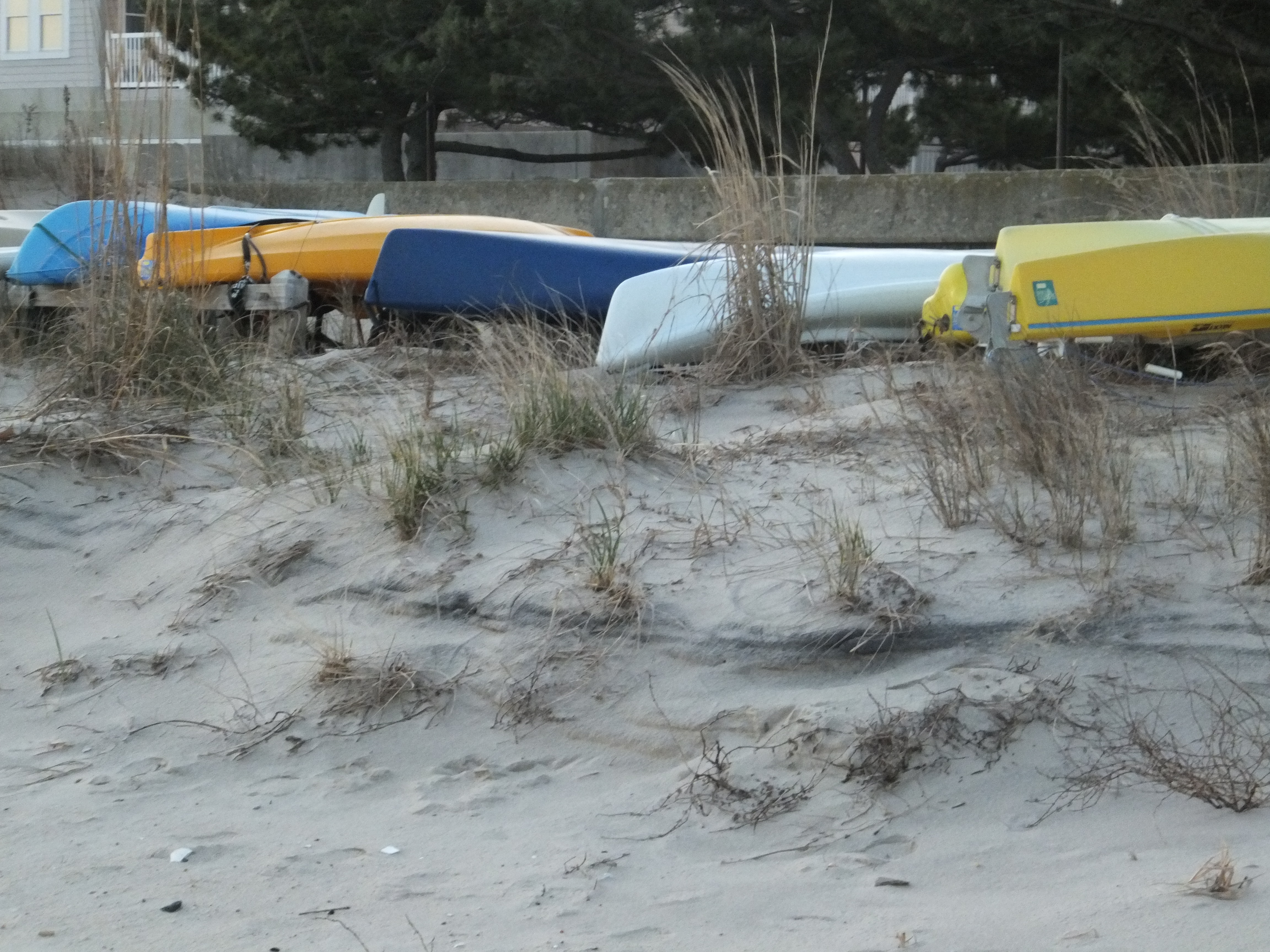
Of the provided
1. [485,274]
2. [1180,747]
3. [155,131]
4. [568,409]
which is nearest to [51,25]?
[155,131]

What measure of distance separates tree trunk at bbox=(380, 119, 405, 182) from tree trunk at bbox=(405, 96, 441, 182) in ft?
0.41

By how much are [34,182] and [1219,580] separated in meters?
13.6

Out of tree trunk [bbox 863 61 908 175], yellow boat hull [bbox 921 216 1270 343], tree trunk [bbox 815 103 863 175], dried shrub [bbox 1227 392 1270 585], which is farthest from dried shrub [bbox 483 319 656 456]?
tree trunk [bbox 863 61 908 175]

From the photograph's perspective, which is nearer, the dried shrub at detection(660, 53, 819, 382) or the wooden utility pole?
the dried shrub at detection(660, 53, 819, 382)

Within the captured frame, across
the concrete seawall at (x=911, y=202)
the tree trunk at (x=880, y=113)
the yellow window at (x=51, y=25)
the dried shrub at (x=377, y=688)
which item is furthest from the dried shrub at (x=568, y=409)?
the yellow window at (x=51, y=25)

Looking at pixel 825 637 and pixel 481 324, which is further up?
pixel 481 324

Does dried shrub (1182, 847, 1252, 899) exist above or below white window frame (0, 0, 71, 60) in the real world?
below

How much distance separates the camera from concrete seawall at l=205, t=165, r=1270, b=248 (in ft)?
23.5

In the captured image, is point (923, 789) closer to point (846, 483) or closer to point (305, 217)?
point (846, 483)

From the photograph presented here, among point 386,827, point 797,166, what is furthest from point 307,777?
point 797,166

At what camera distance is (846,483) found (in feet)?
12.6

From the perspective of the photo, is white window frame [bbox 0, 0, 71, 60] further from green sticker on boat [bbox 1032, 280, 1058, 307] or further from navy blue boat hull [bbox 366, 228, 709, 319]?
green sticker on boat [bbox 1032, 280, 1058, 307]

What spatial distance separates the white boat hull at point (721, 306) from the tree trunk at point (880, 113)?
324 inches

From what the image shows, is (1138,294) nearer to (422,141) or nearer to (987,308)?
(987,308)
